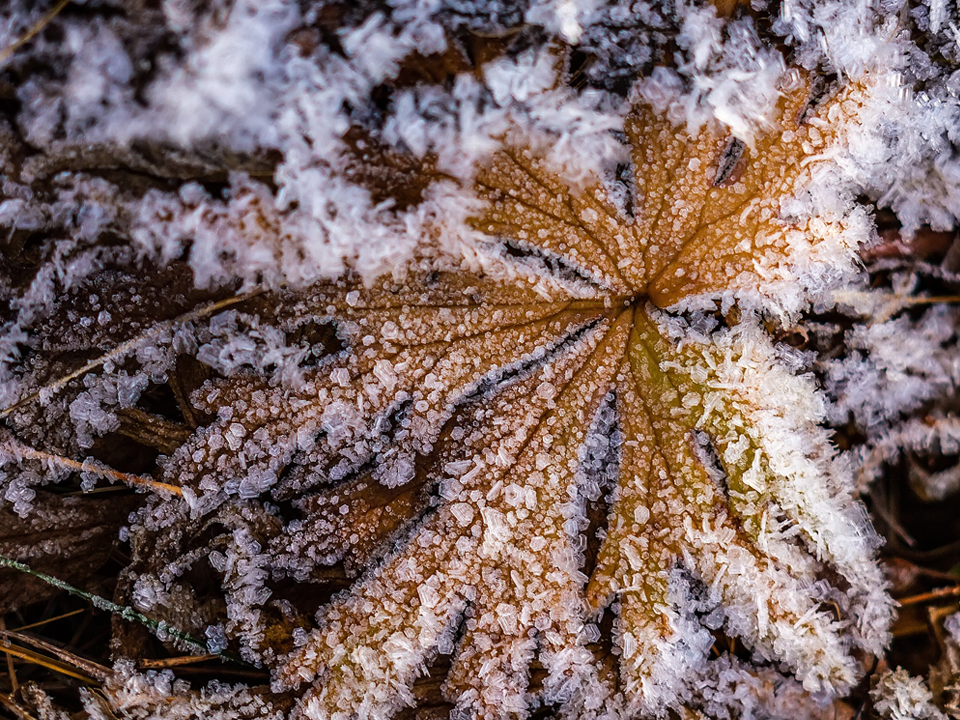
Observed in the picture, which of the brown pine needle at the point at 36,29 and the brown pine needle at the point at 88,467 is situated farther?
the brown pine needle at the point at 88,467

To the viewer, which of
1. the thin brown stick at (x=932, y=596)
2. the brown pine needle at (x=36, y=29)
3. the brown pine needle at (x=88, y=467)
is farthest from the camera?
the thin brown stick at (x=932, y=596)

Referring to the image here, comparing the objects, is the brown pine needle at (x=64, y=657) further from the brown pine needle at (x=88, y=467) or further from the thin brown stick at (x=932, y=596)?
the thin brown stick at (x=932, y=596)

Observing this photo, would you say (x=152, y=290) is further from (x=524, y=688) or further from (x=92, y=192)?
(x=524, y=688)

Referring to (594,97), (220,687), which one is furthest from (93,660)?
(594,97)

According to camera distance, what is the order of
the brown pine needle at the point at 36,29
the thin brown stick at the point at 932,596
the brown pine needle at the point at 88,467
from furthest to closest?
the thin brown stick at the point at 932,596 < the brown pine needle at the point at 88,467 < the brown pine needle at the point at 36,29

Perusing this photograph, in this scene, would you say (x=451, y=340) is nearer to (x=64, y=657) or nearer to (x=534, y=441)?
(x=534, y=441)

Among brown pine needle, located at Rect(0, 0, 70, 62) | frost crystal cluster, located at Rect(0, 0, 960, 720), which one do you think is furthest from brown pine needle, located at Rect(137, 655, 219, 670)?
brown pine needle, located at Rect(0, 0, 70, 62)

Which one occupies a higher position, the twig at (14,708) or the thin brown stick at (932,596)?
the thin brown stick at (932,596)

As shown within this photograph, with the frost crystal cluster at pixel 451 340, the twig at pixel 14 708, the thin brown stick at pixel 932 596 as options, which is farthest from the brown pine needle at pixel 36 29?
the thin brown stick at pixel 932 596
